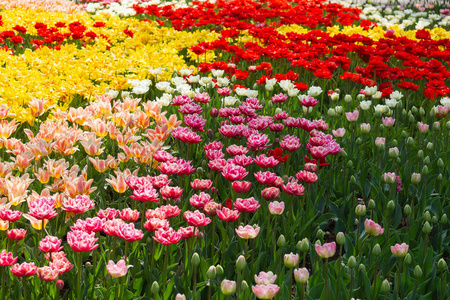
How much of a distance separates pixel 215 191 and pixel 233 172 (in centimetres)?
36

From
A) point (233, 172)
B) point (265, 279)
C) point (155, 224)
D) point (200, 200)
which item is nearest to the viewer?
point (265, 279)

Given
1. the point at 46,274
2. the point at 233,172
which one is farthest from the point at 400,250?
the point at 46,274

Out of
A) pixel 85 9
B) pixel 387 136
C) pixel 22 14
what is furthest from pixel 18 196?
pixel 85 9

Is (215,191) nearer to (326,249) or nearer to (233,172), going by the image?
(233,172)

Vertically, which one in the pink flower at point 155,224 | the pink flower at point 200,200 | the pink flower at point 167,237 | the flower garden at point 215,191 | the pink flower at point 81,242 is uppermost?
the pink flower at point 81,242

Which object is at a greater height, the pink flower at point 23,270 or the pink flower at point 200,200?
the pink flower at point 23,270

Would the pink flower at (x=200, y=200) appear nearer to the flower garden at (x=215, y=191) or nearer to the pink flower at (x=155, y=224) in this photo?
the flower garden at (x=215, y=191)

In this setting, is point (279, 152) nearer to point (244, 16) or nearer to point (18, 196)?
point (18, 196)

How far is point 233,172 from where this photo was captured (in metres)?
2.88

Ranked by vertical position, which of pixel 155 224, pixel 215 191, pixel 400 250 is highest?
pixel 155 224

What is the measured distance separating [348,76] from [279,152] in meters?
2.37

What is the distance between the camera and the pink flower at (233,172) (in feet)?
9.34

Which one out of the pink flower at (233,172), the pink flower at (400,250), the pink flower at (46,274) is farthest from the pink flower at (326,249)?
the pink flower at (46,274)

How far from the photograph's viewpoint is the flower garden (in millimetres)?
2396
